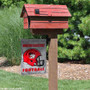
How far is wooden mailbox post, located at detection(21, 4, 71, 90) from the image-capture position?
4.45m

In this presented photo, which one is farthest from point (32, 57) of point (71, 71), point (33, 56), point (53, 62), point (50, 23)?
point (71, 71)

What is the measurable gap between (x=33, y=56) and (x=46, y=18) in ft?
2.54

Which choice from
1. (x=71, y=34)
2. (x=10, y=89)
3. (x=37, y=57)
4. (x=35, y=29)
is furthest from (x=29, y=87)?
(x=71, y=34)

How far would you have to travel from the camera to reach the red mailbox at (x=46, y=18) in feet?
14.6

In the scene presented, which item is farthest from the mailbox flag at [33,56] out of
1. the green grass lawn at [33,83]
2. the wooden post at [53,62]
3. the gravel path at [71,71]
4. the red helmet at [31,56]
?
the gravel path at [71,71]

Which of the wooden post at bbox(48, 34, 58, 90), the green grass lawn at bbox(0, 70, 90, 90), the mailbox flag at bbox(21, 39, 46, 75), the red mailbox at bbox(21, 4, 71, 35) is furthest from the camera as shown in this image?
the green grass lawn at bbox(0, 70, 90, 90)

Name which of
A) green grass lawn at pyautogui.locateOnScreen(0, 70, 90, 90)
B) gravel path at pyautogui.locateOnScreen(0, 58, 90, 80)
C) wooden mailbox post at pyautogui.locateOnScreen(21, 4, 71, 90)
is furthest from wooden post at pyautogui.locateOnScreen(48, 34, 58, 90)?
gravel path at pyautogui.locateOnScreen(0, 58, 90, 80)

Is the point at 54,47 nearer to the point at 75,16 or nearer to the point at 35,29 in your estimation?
the point at 35,29

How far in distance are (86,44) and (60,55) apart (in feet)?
4.25

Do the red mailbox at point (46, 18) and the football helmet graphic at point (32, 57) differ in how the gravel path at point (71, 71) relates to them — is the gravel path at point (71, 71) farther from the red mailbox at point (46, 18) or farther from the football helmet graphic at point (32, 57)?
the red mailbox at point (46, 18)

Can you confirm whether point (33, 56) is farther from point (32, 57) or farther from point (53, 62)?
point (53, 62)

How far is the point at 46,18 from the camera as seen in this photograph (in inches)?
177

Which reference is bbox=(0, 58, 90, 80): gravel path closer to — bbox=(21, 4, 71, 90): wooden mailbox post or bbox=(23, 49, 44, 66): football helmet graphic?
bbox=(23, 49, 44, 66): football helmet graphic

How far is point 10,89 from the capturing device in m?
6.33
